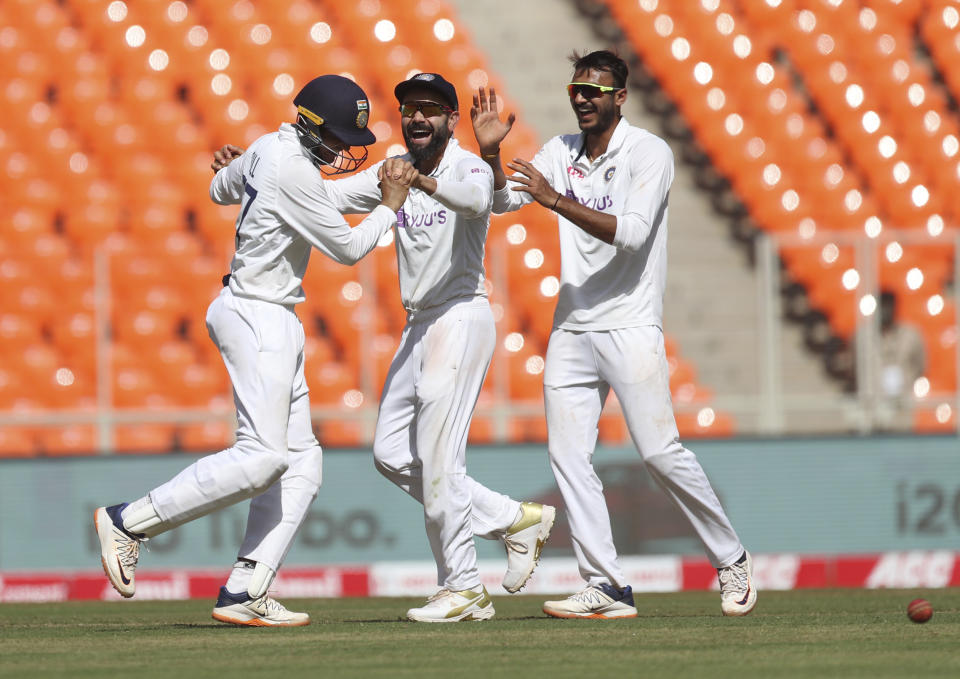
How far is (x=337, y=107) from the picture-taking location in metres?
6.30

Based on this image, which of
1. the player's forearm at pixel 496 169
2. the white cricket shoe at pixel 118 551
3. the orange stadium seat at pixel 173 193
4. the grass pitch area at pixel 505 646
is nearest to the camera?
the grass pitch area at pixel 505 646

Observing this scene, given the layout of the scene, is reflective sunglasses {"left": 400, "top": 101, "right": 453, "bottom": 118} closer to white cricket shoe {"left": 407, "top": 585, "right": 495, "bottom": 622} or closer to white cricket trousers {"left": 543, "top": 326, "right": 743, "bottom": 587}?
white cricket trousers {"left": 543, "top": 326, "right": 743, "bottom": 587}

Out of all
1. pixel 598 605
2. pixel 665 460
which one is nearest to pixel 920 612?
pixel 665 460

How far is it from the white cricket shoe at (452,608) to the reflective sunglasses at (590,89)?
2161 mm

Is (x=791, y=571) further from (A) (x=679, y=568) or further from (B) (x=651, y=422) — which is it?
(B) (x=651, y=422)

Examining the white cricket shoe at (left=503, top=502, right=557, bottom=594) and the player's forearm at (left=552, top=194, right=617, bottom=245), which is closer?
the player's forearm at (left=552, top=194, right=617, bottom=245)

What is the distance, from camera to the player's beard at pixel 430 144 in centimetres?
658

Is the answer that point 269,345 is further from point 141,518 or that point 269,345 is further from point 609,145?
point 609,145

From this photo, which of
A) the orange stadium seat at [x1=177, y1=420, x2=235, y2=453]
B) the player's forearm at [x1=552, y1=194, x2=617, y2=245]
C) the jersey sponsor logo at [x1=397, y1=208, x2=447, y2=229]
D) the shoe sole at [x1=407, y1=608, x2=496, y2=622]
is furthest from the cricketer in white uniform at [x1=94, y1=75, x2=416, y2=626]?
the orange stadium seat at [x1=177, y1=420, x2=235, y2=453]

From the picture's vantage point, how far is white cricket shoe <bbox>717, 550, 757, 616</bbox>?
6719 mm

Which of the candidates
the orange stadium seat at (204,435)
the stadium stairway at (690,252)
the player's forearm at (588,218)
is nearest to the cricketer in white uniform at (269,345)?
the player's forearm at (588,218)

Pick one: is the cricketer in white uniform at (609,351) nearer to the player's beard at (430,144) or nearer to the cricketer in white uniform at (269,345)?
the player's beard at (430,144)

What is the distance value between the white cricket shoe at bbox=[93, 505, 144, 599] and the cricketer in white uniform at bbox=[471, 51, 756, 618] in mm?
1803

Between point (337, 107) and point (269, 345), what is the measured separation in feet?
3.28
